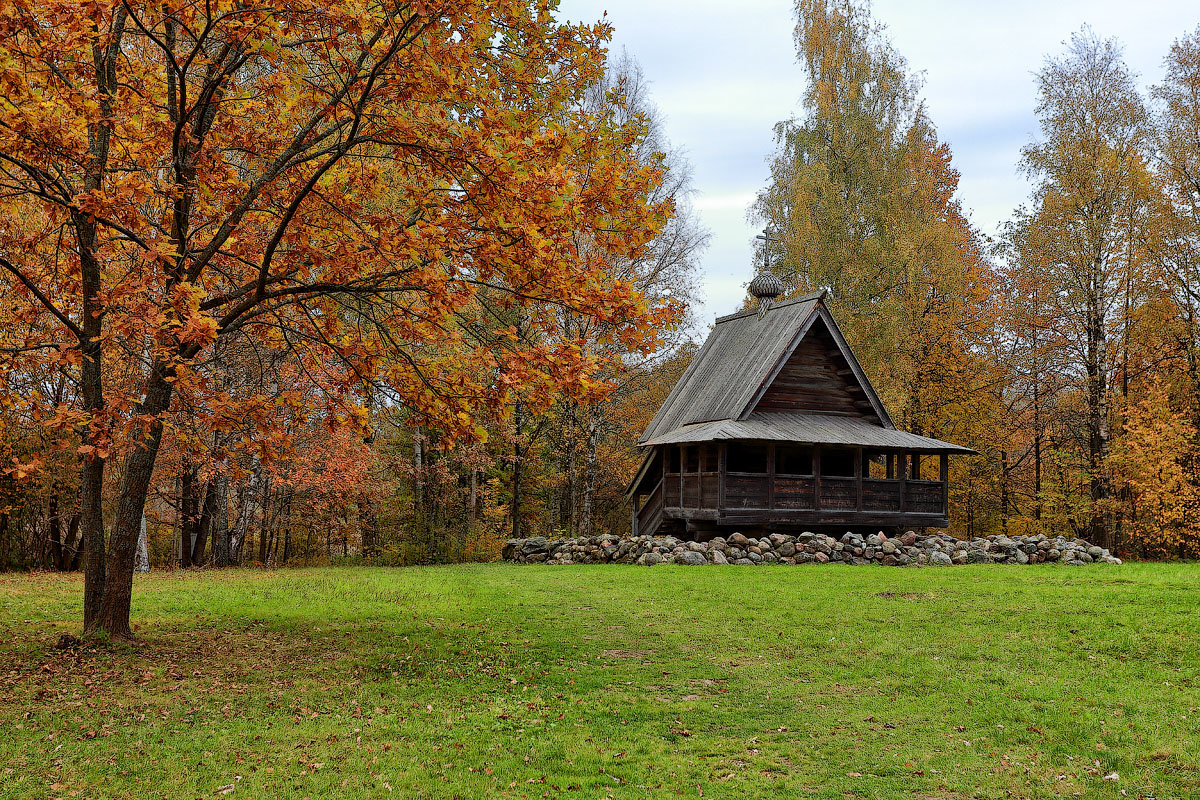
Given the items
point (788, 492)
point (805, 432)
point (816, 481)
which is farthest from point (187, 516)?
point (816, 481)

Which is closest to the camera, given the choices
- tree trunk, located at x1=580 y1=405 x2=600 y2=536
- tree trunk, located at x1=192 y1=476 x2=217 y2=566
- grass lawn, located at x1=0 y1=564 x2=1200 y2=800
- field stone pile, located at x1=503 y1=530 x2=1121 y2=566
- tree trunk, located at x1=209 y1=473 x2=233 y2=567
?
grass lawn, located at x1=0 y1=564 x2=1200 y2=800

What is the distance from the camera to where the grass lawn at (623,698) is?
5965 millimetres

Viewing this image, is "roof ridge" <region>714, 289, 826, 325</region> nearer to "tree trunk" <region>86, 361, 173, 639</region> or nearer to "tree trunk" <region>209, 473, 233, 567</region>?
"tree trunk" <region>209, 473, 233, 567</region>

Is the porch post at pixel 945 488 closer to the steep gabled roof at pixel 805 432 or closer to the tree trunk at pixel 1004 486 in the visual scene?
the steep gabled roof at pixel 805 432

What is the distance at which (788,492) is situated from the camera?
22.0m

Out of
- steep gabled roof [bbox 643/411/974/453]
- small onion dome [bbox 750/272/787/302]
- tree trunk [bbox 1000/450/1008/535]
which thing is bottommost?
tree trunk [bbox 1000/450/1008/535]

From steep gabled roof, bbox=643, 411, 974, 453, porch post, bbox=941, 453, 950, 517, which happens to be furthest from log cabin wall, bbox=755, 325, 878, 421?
porch post, bbox=941, 453, 950, 517

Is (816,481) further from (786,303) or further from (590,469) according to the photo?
(590,469)

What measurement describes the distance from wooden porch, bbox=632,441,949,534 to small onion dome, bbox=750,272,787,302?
5.71 metres

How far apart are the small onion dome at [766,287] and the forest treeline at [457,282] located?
7.12 ft

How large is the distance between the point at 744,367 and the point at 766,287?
4927 millimetres

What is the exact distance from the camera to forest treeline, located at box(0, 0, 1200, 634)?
8469mm

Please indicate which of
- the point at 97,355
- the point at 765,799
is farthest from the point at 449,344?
the point at 765,799

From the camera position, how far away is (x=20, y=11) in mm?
7305
